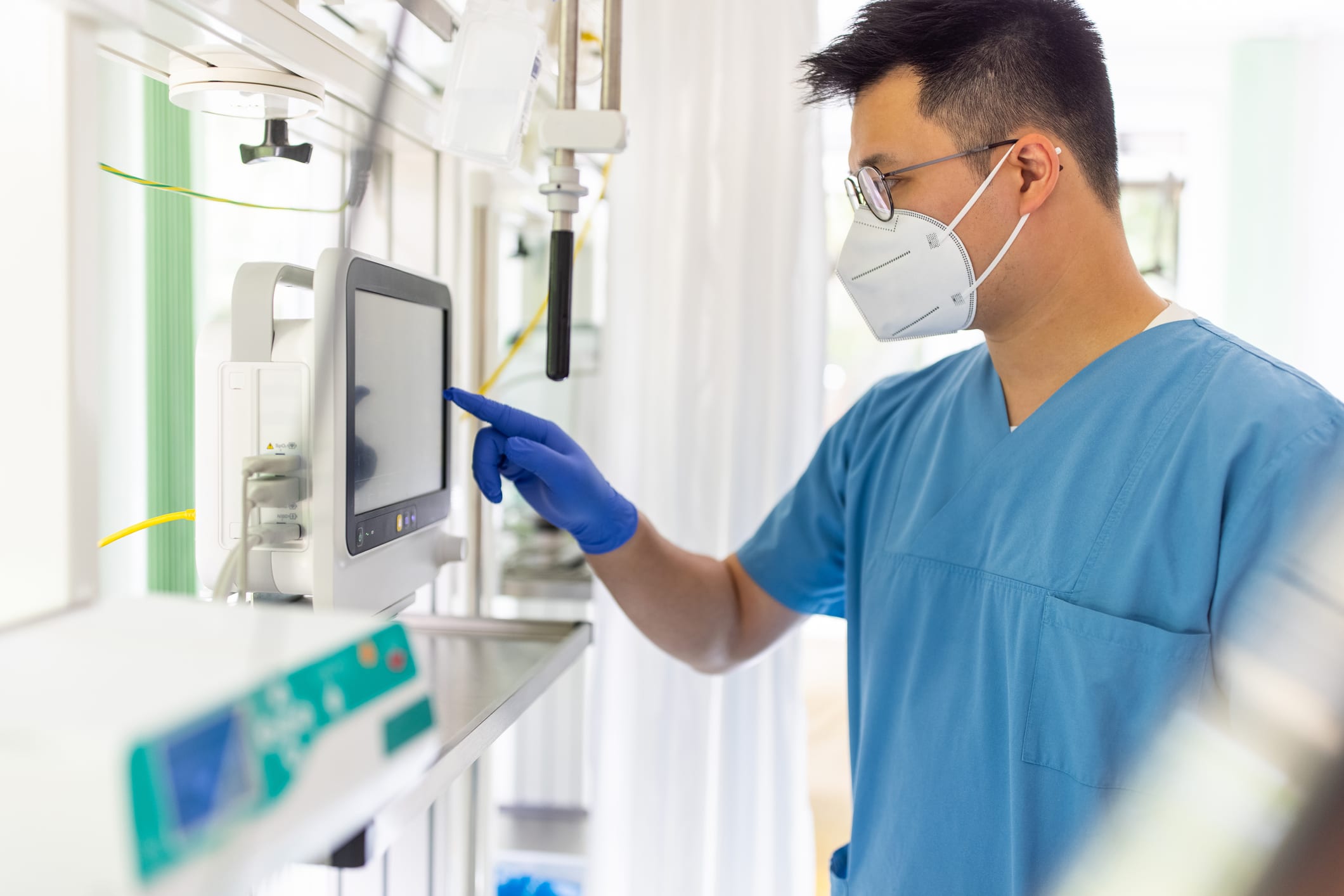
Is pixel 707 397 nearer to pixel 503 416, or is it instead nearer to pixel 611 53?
pixel 503 416

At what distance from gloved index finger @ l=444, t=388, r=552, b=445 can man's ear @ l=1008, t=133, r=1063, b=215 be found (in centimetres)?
55

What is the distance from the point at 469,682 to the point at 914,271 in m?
0.64

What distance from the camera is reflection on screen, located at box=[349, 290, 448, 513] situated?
81cm

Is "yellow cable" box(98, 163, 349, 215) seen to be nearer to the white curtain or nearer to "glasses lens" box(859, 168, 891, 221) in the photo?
the white curtain

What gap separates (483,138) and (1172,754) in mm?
799

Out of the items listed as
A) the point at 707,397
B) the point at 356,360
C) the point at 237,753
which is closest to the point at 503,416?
the point at 356,360

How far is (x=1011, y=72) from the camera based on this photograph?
3.12ft

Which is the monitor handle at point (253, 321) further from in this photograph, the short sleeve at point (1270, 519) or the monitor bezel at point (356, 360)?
the short sleeve at point (1270, 519)

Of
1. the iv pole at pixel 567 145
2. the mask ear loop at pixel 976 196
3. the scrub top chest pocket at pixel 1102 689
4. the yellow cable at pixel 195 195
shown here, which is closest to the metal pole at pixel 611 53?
the iv pole at pixel 567 145

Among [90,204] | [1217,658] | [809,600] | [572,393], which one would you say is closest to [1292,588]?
[1217,658]

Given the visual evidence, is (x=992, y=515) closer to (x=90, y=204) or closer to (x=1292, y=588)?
(x=1292, y=588)

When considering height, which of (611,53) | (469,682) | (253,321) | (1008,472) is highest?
(611,53)

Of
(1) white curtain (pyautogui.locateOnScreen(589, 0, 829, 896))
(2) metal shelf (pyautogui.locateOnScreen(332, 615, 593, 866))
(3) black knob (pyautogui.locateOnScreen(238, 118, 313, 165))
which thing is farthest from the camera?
(1) white curtain (pyautogui.locateOnScreen(589, 0, 829, 896))

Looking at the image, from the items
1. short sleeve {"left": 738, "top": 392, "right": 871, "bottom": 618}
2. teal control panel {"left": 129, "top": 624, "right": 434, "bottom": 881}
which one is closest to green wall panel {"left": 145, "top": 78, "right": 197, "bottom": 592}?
short sleeve {"left": 738, "top": 392, "right": 871, "bottom": 618}
